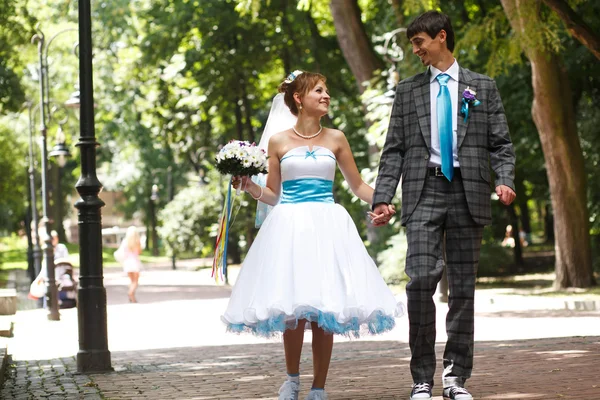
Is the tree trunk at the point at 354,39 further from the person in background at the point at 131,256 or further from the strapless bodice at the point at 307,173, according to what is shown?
the strapless bodice at the point at 307,173

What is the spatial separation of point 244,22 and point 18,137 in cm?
2549

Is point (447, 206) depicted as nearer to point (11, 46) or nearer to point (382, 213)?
point (382, 213)

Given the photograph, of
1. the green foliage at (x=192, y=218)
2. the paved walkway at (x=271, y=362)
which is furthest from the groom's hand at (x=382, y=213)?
the green foliage at (x=192, y=218)

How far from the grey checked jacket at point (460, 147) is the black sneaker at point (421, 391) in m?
0.93

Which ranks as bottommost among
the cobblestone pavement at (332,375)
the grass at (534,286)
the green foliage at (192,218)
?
the cobblestone pavement at (332,375)

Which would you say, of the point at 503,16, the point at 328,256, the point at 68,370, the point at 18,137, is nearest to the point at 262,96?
the point at 503,16

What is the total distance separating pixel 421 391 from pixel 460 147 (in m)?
1.40

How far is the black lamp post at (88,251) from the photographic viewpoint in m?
10.3

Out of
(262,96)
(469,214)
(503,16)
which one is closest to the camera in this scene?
(469,214)

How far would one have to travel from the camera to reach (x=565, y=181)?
72.8ft

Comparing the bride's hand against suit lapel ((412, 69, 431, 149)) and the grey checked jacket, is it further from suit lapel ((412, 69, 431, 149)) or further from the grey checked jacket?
suit lapel ((412, 69, 431, 149))

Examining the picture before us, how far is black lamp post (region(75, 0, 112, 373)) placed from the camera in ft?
33.7

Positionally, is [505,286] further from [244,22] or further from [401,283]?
[244,22]

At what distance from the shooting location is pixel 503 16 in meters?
21.9
